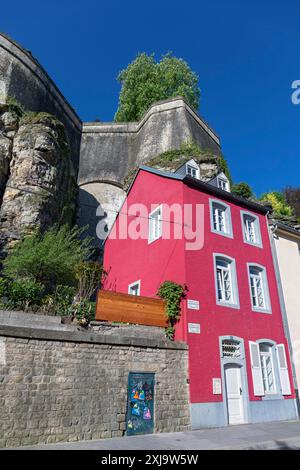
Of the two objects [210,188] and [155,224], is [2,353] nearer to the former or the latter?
[155,224]

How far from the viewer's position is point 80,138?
28281 mm

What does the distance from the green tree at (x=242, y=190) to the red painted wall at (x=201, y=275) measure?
16.7ft

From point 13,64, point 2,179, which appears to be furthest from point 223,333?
point 13,64

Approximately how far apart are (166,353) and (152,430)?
1.88 m

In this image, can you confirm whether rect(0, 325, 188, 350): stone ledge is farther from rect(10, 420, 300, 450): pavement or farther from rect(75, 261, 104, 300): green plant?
rect(75, 261, 104, 300): green plant

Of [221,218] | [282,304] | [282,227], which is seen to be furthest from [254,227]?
[282,304]

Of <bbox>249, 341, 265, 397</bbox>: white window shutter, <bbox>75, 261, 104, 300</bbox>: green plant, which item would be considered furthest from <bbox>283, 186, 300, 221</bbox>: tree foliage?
<bbox>75, 261, 104, 300</bbox>: green plant

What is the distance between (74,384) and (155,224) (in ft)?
23.8

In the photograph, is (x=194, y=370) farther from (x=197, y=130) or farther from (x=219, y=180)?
(x=197, y=130)

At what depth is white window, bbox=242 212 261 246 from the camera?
44.4 ft

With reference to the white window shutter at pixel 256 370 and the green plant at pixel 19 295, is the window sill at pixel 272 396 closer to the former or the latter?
the white window shutter at pixel 256 370

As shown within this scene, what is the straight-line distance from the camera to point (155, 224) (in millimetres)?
13234

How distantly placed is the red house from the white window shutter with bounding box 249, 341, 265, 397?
3 centimetres
